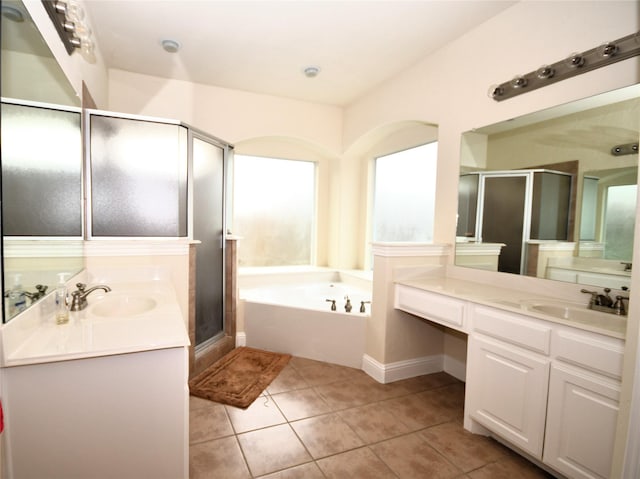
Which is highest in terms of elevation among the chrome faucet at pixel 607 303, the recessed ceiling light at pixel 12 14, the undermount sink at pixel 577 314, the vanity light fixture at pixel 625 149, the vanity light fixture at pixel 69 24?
the vanity light fixture at pixel 69 24

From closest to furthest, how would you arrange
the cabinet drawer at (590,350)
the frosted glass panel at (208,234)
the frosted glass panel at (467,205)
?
the cabinet drawer at (590,350) < the frosted glass panel at (467,205) < the frosted glass panel at (208,234)

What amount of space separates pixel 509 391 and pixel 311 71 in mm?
3041

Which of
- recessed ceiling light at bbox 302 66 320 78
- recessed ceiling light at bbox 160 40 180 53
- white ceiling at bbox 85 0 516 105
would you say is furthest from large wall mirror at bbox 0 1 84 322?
recessed ceiling light at bbox 302 66 320 78

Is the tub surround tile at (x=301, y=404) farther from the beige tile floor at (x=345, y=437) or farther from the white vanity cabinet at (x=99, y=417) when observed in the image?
the white vanity cabinet at (x=99, y=417)

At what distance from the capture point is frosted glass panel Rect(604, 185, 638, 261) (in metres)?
1.68

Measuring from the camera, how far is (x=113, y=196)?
2.24 m

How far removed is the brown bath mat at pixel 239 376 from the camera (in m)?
2.38

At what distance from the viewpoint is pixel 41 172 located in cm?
142

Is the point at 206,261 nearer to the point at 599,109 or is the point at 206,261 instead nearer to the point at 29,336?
the point at 29,336

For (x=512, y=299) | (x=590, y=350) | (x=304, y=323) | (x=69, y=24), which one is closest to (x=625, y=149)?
(x=512, y=299)

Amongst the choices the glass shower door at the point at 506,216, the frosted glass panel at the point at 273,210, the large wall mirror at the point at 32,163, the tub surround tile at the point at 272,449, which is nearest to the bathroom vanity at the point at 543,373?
the glass shower door at the point at 506,216

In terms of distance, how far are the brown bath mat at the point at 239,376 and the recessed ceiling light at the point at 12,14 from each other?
2.25 meters

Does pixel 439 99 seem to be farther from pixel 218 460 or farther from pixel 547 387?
pixel 218 460

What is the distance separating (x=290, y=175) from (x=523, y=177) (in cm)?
295
